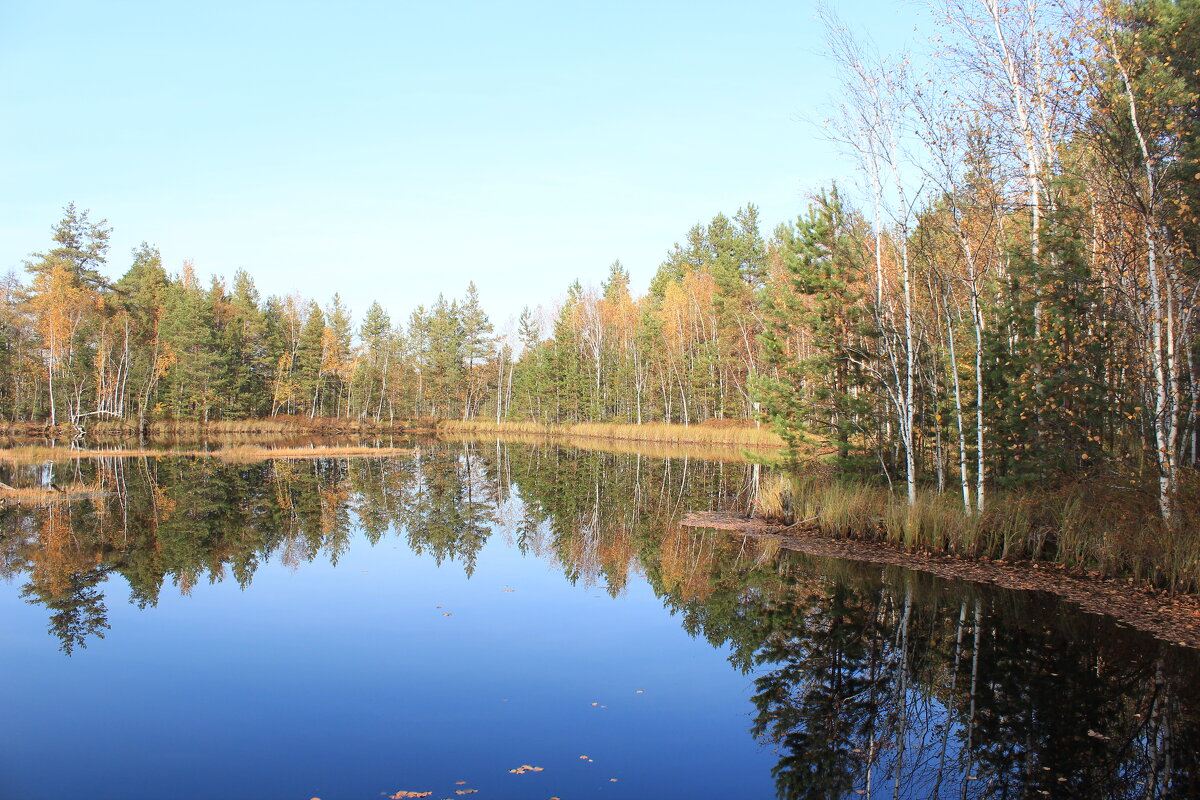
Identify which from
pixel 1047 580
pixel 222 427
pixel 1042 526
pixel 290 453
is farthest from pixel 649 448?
pixel 222 427

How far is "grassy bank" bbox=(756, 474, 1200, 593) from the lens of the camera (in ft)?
31.8

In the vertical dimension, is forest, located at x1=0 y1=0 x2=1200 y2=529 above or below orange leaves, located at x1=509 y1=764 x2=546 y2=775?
above

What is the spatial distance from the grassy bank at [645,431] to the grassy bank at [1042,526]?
18.8 metres

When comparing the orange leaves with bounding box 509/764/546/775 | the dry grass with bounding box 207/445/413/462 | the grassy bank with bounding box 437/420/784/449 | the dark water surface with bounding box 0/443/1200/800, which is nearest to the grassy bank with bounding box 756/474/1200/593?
the dark water surface with bounding box 0/443/1200/800

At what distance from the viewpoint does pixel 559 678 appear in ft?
26.1

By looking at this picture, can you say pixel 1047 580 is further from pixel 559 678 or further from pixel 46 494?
pixel 46 494

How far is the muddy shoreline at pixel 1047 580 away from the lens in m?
8.61

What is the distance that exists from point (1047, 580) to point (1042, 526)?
1.31 metres

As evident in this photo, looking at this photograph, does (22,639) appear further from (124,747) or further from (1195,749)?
(1195,749)

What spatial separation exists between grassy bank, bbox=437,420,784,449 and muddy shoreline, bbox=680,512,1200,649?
63.0 ft

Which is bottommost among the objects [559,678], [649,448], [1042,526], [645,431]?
[559,678]

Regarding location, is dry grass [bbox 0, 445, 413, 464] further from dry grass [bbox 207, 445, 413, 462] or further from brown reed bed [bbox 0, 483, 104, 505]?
brown reed bed [bbox 0, 483, 104, 505]

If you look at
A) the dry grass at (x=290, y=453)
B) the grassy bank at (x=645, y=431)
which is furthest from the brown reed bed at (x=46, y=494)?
the grassy bank at (x=645, y=431)

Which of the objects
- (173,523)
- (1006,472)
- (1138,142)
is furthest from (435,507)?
(1138,142)
